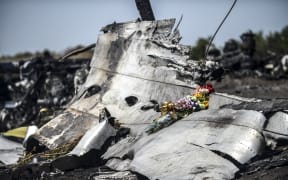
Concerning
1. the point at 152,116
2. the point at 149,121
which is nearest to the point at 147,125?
the point at 149,121

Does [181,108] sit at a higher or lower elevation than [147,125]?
higher

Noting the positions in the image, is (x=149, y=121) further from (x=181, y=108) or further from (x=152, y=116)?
(x=181, y=108)

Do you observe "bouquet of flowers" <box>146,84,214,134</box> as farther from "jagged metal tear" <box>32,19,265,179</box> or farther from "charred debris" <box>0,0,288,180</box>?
"jagged metal tear" <box>32,19,265,179</box>

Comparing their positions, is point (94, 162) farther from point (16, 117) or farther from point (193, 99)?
point (16, 117)

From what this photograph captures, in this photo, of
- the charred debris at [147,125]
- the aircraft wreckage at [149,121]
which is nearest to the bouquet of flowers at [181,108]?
the charred debris at [147,125]

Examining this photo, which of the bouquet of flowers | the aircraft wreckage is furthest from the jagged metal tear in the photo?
the bouquet of flowers

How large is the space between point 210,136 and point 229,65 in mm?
16124

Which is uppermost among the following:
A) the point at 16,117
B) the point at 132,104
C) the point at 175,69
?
the point at 175,69

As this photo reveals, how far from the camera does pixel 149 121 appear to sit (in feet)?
27.2

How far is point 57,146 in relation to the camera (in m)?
9.02

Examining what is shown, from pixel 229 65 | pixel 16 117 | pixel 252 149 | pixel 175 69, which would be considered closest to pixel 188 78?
pixel 175 69

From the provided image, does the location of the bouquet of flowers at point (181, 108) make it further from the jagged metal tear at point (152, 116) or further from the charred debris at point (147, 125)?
the jagged metal tear at point (152, 116)

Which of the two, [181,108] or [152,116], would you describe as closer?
[181,108]

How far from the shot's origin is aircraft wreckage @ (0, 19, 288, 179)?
602 centimetres
